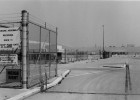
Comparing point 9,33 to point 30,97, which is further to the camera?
point 9,33

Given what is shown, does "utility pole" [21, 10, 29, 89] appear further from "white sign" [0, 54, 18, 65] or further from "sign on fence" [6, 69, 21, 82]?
"sign on fence" [6, 69, 21, 82]

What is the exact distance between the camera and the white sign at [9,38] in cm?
1255

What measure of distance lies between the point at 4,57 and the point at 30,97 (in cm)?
325

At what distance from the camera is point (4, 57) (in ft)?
41.6

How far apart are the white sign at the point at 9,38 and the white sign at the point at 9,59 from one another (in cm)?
44

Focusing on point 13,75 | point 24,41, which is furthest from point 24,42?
point 13,75

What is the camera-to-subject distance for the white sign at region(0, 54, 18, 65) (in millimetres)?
12516

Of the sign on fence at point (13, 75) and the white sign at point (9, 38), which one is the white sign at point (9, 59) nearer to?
the white sign at point (9, 38)

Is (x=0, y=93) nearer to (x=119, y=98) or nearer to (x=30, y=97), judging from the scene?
(x=30, y=97)

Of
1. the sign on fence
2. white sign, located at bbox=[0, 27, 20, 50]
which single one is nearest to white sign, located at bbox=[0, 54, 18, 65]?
white sign, located at bbox=[0, 27, 20, 50]

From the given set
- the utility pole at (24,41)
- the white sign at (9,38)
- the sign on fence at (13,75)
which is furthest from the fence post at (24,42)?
the sign on fence at (13,75)

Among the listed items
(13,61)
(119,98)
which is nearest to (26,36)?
(13,61)

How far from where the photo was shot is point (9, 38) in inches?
499

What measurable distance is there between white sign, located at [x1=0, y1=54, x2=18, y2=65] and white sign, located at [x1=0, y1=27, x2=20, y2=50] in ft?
1.43
